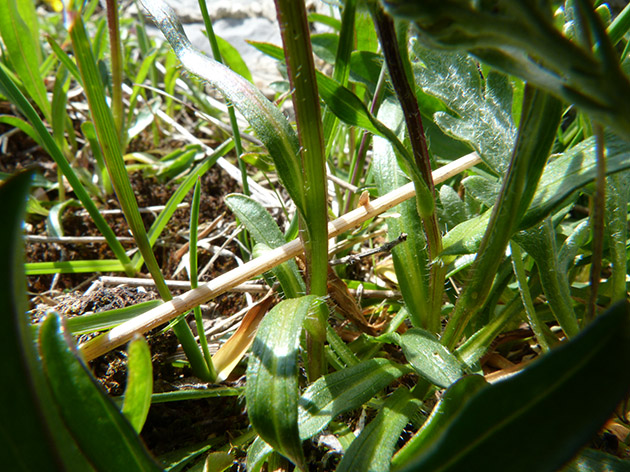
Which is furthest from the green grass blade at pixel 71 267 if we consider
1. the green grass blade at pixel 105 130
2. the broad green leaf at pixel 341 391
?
the broad green leaf at pixel 341 391

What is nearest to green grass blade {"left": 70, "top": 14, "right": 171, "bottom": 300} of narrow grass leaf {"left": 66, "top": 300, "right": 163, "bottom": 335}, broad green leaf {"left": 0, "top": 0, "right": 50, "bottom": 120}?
narrow grass leaf {"left": 66, "top": 300, "right": 163, "bottom": 335}

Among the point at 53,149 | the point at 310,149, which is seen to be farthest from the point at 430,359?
the point at 53,149

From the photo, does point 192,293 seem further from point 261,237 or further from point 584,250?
Result: point 584,250

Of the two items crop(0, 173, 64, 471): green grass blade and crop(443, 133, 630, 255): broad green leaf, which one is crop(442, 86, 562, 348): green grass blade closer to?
crop(443, 133, 630, 255): broad green leaf

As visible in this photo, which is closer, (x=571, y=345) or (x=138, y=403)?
(x=571, y=345)

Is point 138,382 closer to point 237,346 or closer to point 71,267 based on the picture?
point 237,346

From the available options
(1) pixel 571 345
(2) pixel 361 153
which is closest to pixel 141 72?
(2) pixel 361 153
